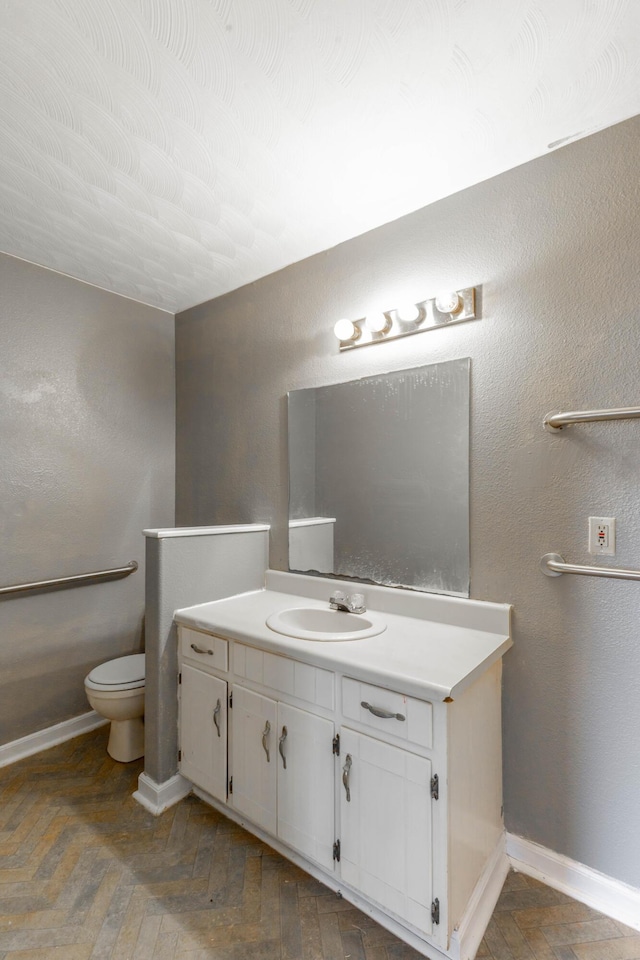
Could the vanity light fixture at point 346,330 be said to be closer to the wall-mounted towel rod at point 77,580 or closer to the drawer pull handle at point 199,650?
the drawer pull handle at point 199,650

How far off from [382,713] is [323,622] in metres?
0.62

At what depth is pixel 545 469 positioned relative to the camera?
59.9 inches

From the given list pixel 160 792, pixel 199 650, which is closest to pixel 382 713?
pixel 199 650

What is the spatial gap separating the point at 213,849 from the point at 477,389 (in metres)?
1.91

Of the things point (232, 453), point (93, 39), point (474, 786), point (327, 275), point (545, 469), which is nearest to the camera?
point (93, 39)

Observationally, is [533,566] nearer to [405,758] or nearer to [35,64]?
[405,758]

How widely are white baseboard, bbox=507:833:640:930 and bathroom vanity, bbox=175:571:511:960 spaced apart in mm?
94

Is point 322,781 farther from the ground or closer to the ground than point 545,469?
closer to the ground

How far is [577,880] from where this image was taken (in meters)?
1.45

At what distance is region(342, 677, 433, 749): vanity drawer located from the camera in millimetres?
1218

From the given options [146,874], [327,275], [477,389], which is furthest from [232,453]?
[146,874]

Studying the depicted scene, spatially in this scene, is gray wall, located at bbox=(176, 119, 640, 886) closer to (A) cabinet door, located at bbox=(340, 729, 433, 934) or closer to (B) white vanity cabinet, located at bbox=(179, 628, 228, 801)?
(A) cabinet door, located at bbox=(340, 729, 433, 934)

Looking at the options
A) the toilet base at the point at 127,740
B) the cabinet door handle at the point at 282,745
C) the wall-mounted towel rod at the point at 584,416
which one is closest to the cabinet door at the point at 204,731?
the cabinet door handle at the point at 282,745

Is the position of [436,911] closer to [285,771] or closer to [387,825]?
[387,825]
